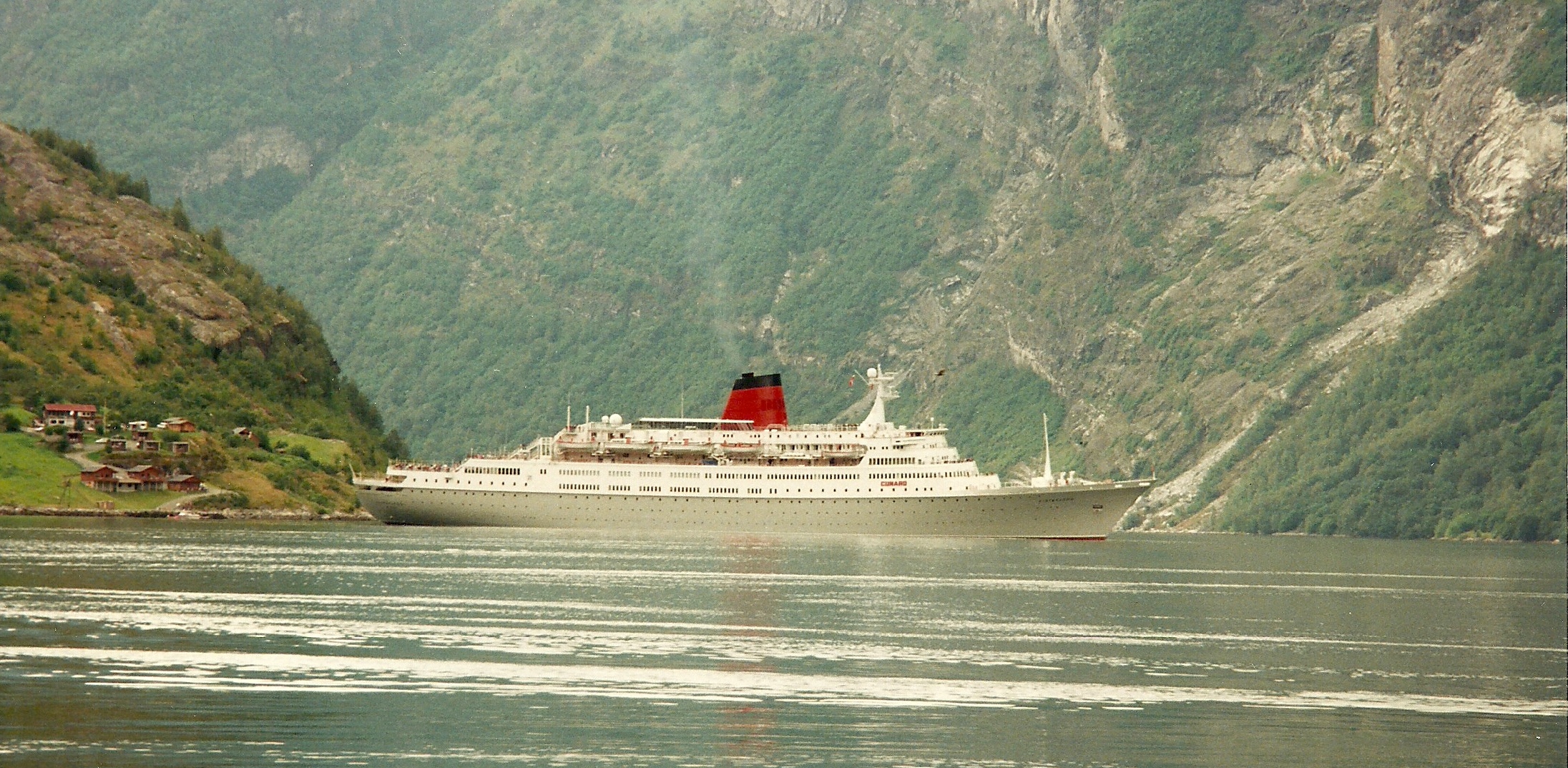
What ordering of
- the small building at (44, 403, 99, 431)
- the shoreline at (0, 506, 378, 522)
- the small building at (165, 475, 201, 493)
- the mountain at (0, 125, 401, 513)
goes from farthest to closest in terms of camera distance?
the mountain at (0, 125, 401, 513) < the small building at (44, 403, 99, 431) < the small building at (165, 475, 201, 493) < the shoreline at (0, 506, 378, 522)

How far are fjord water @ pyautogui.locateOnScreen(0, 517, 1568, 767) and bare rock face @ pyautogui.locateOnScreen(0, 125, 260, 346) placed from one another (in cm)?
7404

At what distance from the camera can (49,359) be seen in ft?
502

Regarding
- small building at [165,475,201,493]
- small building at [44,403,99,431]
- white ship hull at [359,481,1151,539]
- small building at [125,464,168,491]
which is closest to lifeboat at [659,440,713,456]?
white ship hull at [359,481,1151,539]

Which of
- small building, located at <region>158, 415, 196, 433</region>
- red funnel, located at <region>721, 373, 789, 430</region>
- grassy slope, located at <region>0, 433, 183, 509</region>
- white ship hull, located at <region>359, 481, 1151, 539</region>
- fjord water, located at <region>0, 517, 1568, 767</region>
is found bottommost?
fjord water, located at <region>0, 517, 1568, 767</region>

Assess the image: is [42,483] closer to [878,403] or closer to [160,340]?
[160,340]

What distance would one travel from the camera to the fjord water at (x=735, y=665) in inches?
1741

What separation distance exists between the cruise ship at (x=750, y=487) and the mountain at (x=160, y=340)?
36.4ft

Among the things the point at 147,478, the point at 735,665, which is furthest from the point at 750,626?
the point at 147,478

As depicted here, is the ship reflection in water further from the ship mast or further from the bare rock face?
the bare rock face

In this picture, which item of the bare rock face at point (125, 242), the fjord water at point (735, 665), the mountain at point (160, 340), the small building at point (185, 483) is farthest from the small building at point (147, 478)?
the fjord water at point (735, 665)

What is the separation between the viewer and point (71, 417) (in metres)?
142

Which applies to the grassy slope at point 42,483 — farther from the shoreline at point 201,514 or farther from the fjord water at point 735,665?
the fjord water at point 735,665

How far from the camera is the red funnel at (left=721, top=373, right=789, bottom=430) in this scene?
143375 mm

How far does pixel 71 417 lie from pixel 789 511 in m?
46.9
